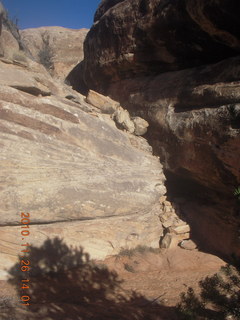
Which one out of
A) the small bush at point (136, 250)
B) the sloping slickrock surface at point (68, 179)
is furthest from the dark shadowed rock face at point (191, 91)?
the small bush at point (136, 250)

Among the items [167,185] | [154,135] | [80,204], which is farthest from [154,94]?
[80,204]

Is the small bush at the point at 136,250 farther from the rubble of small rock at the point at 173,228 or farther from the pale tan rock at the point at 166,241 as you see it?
the rubble of small rock at the point at 173,228

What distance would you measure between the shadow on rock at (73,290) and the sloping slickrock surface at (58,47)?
1261 cm

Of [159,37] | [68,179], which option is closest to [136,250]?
[68,179]

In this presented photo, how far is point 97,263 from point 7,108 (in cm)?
419

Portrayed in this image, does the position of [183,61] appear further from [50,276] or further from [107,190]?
[50,276]

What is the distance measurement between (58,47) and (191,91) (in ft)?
48.6

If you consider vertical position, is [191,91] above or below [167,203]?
above

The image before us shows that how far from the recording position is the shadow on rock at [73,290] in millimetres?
3898

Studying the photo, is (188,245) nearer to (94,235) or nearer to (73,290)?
(94,235)

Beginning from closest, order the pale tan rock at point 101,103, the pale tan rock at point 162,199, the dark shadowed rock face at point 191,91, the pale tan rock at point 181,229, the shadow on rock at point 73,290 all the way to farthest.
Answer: the shadow on rock at point 73,290, the dark shadowed rock face at point 191,91, the pale tan rock at point 181,229, the pale tan rock at point 162,199, the pale tan rock at point 101,103

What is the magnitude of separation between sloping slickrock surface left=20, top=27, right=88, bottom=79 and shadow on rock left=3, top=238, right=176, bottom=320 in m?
12.6

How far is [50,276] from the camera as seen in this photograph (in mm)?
A: 4977

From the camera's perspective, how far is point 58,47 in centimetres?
1789
